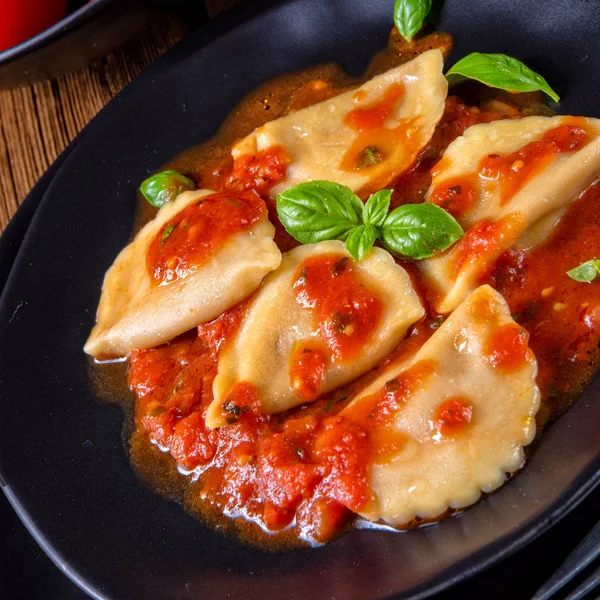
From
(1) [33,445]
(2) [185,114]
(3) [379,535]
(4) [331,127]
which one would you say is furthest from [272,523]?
(2) [185,114]

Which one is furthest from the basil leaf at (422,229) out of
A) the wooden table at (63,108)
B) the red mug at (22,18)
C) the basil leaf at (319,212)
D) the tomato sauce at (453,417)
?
the red mug at (22,18)

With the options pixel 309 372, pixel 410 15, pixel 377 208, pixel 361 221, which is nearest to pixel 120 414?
pixel 309 372

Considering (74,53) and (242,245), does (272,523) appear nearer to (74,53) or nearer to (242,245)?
(242,245)

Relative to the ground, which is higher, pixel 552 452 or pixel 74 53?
pixel 74 53

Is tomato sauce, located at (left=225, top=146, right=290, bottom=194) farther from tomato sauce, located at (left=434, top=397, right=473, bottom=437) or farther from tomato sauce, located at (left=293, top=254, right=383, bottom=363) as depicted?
tomato sauce, located at (left=434, top=397, right=473, bottom=437)

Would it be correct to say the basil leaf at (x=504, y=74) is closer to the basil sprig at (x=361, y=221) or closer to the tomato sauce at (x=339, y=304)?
the basil sprig at (x=361, y=221)

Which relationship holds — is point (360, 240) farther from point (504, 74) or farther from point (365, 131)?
point (504, 74)
